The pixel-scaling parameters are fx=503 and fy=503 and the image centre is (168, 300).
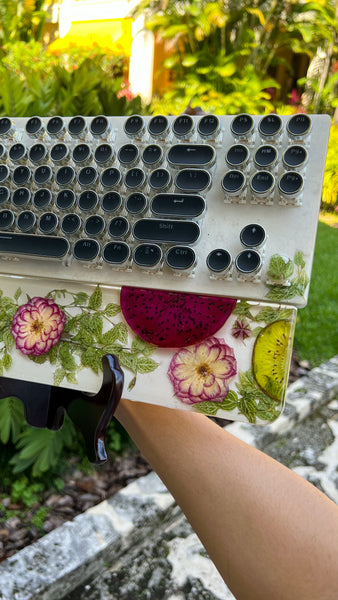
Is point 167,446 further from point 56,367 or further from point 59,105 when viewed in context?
point 59,105

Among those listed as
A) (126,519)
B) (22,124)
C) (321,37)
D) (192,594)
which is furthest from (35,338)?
(321,37)

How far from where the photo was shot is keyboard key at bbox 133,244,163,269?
642 millimetres

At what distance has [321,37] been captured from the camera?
21.8ft

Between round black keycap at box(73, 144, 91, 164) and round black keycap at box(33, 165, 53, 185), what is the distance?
0.04 m

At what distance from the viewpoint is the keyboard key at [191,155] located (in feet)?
2.16

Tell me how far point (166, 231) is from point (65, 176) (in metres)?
0.19

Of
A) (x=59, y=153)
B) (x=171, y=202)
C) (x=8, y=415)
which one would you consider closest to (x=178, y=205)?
(x=171, y=202)

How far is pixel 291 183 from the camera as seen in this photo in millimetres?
616

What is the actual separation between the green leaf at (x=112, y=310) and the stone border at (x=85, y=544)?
94 cm

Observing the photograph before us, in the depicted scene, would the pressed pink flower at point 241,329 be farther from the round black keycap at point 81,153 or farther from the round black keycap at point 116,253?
the round black keycap at point 81,153

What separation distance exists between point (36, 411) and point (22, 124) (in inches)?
17.9

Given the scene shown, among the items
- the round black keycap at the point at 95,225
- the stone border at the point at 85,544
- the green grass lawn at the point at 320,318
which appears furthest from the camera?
the green grass lawn at the point at 320,318

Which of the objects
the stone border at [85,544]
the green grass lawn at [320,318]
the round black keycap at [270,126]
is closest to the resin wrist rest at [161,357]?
the round black keycap at [270,126]

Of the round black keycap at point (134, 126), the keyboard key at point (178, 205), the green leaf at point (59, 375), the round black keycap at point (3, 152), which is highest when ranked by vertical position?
the round black keycap at point (134, 126)
